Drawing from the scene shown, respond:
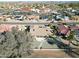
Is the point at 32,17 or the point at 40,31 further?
the point at 32,17

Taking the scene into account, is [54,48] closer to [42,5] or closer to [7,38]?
[7,38]

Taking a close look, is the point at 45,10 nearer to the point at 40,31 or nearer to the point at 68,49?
the point at 40,31

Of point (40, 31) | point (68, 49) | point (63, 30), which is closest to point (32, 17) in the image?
point (40, 31)

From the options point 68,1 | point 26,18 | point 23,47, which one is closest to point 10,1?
point 26,18

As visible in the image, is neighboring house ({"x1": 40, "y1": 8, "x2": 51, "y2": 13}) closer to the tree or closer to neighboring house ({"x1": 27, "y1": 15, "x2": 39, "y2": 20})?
neighboring house ({"x1": 27, "y1": 15, "x2": 39, "y2": 20})

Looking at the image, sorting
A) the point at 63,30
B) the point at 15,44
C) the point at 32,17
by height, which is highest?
the point at 15,44

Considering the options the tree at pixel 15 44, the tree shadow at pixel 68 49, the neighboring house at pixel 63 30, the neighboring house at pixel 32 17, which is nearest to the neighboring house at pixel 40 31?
the neighboring house at pixel 63 30
